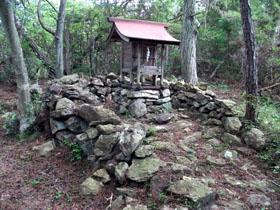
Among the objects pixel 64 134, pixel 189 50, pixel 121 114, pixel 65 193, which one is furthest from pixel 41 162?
pixel 189 50

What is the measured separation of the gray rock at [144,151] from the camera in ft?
13.5

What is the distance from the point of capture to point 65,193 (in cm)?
407

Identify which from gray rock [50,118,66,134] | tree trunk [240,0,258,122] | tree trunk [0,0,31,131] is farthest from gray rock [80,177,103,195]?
tree trunk [240,0,258,122]

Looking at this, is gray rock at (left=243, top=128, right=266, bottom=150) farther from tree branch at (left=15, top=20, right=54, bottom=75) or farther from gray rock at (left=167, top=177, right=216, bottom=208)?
tree branch at (left=15, top=20, right=54, bottom=75)

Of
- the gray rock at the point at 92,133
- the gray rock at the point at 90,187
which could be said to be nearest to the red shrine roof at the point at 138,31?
the gray rock at the point at 92,133

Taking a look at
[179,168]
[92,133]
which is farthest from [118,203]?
[92,133]

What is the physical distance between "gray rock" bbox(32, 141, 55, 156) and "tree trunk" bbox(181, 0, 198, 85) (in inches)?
201

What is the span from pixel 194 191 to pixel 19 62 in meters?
4.72

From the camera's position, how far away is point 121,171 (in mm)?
3936

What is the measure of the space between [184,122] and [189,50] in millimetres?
3458

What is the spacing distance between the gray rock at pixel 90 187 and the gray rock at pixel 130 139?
607 millimetres

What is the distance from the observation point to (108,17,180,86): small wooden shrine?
634 cm

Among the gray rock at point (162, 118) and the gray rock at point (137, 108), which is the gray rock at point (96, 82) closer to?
the gray rock at point (137, 108)

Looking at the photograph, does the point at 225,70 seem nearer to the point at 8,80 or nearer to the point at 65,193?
the point at 8,80
